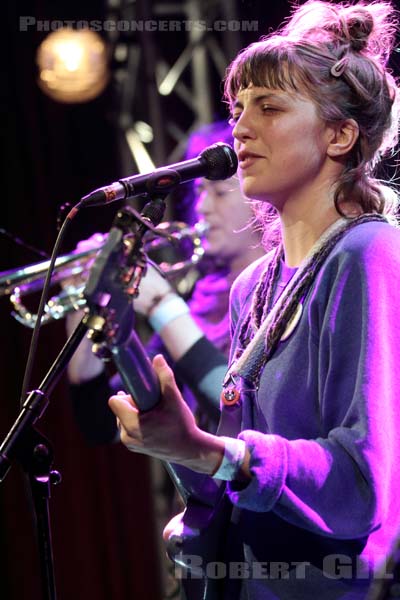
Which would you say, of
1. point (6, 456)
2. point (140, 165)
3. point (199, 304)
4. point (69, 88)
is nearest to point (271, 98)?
point (6, 456)

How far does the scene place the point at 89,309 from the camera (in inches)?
41.7

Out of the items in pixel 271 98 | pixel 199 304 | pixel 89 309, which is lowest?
pixel 199 304

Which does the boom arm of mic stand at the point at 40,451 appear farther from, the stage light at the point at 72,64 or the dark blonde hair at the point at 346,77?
the stage light at the point at 72,64

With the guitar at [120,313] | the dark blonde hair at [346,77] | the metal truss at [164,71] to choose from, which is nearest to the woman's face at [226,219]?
the metal truss at [164,71]

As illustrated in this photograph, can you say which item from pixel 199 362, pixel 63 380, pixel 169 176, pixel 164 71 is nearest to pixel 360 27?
pixel 169 176

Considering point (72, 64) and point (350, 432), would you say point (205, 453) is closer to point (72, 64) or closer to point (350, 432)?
point (350, 432)

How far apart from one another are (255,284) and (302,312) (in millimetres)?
313

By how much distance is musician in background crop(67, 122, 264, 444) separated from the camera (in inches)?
108

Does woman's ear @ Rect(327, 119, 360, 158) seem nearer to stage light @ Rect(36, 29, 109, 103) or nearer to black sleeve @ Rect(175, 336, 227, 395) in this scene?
black sleeve @ Rect(175, 336, 227, 395)

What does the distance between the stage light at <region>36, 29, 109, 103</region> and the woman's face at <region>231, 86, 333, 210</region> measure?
255 cm

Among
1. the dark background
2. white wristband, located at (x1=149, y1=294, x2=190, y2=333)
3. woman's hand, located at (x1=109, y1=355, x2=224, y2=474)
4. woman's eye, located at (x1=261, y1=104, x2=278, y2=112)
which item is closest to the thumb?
woman's hand, located at (x1=109, y1=355, x2=224, y2=474)

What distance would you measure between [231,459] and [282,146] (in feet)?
2.10

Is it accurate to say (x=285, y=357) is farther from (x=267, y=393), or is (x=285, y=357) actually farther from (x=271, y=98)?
(x=271, y=98)

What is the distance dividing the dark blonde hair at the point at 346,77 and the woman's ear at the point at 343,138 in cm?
2
